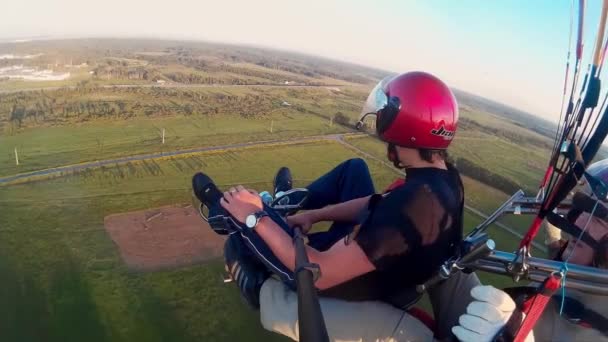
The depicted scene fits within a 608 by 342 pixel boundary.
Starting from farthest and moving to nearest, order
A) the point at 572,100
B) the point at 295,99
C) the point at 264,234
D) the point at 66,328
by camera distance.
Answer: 1. the point at 295,99
2. the point at 66,328
3. the point at 264,234
4. the point at 572,100

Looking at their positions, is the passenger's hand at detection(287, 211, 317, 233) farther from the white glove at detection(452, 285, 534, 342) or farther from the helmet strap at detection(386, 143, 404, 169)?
the white glove at detection(452, 285, 534, 342)

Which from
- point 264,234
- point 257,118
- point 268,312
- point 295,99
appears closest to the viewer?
point 264,234

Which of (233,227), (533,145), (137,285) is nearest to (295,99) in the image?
(533,145)

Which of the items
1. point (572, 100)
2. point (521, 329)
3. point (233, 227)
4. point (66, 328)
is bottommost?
point (66, 328)

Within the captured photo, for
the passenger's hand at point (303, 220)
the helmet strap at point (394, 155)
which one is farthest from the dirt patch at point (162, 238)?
the helmet strap at point (394, 155)

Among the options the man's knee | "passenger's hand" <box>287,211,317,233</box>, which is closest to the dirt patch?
"passenger's hand" <box>287,211,317,233</box>

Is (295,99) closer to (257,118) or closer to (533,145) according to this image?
(257,118)

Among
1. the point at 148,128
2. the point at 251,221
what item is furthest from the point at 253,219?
the point at 148,128
